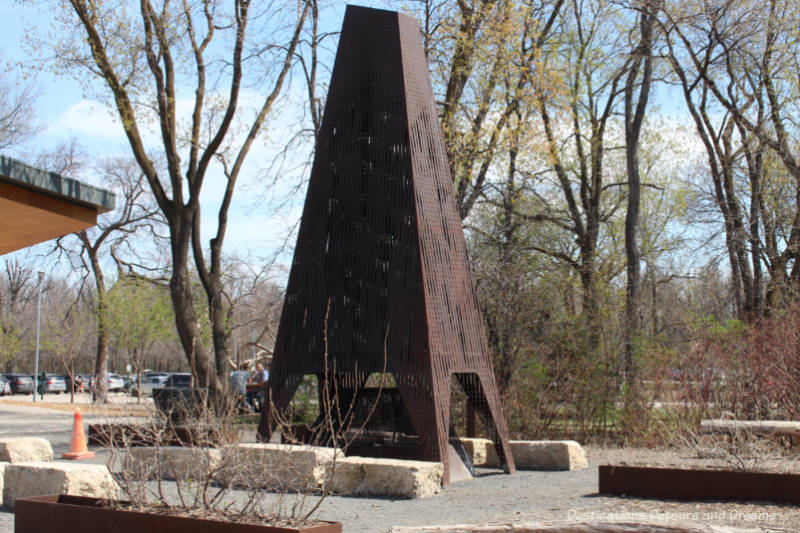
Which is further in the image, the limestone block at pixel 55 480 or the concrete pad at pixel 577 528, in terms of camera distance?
the limestone block at pixel 55 480

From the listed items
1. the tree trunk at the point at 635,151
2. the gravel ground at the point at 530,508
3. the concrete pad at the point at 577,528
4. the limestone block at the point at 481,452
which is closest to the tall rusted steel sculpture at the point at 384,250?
the gravel ground at the point at 530,508

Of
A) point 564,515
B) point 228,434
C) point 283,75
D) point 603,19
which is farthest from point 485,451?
point 603,19

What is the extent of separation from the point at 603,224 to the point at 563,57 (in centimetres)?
629

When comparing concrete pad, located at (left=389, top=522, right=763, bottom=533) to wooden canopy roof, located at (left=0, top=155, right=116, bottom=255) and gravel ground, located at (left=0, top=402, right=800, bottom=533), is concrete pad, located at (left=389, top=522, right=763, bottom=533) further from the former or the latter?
wooden canopy roof, located at (left=0, top=155, right=116, bottom=255)

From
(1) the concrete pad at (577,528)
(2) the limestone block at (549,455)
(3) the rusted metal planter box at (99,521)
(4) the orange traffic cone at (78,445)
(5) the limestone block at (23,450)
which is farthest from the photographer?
(4) the orange traffic cone at (78,445)

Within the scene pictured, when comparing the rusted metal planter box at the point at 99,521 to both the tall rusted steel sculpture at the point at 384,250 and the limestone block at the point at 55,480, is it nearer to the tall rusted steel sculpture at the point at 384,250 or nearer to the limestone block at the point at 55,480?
the limestone block at the point at 55,480

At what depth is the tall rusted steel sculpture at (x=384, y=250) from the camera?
1069 centimetres

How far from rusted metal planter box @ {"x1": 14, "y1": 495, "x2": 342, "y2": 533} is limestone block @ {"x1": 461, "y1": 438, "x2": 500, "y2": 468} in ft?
24.1

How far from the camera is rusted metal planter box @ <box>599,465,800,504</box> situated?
8438 mm

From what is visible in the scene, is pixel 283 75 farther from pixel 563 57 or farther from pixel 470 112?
pixel 563 57

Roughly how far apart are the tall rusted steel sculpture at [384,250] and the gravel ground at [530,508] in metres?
0.99

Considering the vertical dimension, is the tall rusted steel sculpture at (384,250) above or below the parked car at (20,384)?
above

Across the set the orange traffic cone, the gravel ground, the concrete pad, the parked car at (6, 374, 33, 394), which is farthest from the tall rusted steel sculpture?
the parked car at (6, 374, 33, 394)

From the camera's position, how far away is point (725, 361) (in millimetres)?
14727
